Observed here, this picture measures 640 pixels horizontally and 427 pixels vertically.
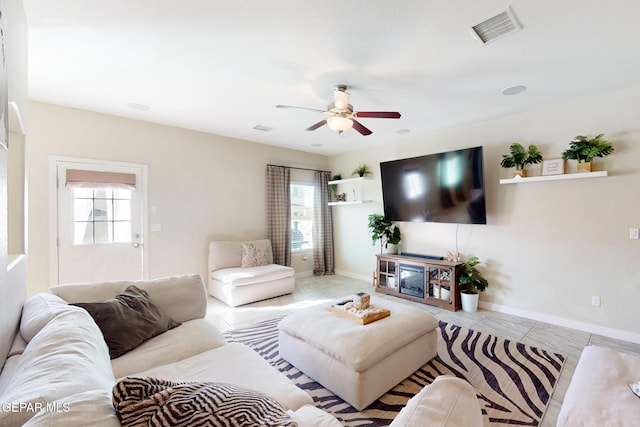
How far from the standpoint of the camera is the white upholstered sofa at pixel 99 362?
0.75m

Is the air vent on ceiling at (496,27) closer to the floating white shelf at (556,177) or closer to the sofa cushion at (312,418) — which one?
the floating white shelf at (556,177)

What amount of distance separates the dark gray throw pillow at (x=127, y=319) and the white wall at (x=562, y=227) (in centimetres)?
395

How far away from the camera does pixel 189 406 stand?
29.0 inches

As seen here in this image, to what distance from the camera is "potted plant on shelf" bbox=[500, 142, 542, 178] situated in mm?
3453

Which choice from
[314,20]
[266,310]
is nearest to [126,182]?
[266,310]

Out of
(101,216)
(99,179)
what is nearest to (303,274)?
(101,216)

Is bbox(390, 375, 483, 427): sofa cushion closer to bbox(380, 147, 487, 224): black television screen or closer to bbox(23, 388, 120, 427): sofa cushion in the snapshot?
bbox(23, 388, 120, 427): sofa cushion

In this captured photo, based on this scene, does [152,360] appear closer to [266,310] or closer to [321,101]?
[266,310]

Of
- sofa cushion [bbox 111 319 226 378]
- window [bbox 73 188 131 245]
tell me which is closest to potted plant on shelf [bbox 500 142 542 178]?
sofa cushion [bbox 111 319 226 378]

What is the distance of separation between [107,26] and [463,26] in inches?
99.4

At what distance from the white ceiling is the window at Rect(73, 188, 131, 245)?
110 cm

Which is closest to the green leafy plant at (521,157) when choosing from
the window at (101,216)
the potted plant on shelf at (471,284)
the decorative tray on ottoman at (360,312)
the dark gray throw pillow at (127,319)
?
the potted plant on shelf at (471,284)

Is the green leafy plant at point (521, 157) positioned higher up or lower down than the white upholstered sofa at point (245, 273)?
higher up

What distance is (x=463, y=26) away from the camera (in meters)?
1.99
